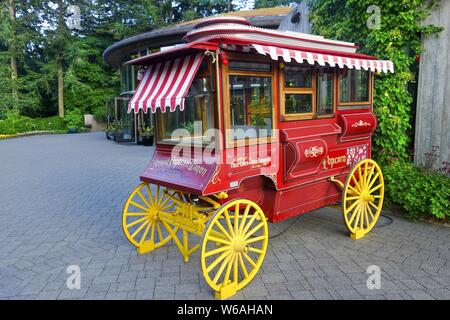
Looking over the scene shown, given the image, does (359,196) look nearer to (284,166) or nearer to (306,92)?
(284,166)

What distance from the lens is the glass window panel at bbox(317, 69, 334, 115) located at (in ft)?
13.8

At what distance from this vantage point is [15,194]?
7.23 m

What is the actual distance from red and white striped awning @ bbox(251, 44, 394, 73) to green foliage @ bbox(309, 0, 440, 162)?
1043mm

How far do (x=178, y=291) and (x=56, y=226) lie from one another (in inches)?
111

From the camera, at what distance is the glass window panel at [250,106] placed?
3426 millimetres

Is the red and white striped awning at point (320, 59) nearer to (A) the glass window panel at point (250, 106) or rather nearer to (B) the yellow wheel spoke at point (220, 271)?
(A) the glass window panel at point (250, 106)

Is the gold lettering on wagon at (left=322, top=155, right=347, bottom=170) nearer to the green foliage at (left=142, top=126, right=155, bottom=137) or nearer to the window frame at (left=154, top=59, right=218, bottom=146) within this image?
the window frame at (left=154, top=59, right=218, bottom=146)

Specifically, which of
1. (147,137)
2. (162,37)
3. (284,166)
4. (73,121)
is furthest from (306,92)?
(73,121)

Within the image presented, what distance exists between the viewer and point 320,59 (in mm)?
3684

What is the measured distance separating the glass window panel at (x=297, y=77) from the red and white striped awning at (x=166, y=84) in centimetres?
109

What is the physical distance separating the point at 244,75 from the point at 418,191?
3202 millimetres

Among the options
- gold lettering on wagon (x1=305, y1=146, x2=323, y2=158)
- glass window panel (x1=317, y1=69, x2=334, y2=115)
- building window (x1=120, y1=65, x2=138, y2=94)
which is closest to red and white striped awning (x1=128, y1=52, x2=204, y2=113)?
gold lettering on wagon (x1=305, y1=146, x2=323, y2=158)
